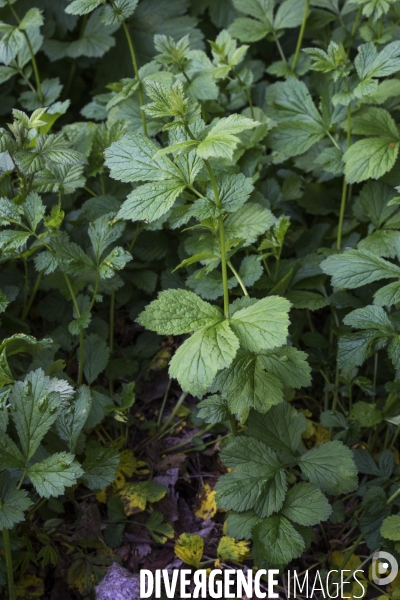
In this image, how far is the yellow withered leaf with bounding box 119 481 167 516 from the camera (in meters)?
1.81

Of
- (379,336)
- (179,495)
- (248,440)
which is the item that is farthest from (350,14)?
(179,495)

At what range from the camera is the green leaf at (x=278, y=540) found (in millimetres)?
1513

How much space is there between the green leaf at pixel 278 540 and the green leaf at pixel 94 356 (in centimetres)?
68

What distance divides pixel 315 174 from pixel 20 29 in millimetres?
1192

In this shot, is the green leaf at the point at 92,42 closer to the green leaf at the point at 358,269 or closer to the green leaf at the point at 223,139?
the green leaf at the point at 223,139

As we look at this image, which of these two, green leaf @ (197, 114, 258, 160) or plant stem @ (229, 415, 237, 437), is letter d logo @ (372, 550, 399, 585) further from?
green leaf @ (197, 114, 258, 160)

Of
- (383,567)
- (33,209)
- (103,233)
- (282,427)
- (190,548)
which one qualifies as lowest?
(383,567)

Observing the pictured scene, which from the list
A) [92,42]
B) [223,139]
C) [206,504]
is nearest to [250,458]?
[206,504]

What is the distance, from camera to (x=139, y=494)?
184 cm

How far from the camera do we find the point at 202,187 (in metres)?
1.88

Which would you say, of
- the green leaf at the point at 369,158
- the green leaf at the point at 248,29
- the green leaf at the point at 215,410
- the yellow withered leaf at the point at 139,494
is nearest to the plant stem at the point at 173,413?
the yellow withered leaf at the point at 139,494

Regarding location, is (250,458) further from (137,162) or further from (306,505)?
(137,162)

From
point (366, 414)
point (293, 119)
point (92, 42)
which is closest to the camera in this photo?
point (366, 414)

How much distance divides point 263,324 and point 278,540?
579 mm
